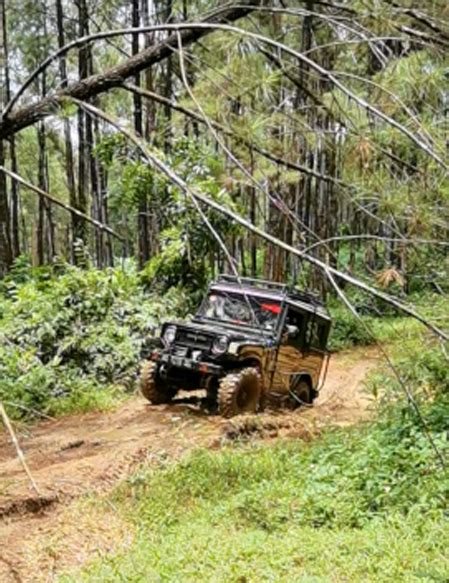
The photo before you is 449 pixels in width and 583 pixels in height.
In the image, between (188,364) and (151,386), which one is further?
(151,386)

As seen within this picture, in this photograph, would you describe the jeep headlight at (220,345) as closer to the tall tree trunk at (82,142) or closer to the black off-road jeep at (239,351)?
the black off-road jeep at (239,351)

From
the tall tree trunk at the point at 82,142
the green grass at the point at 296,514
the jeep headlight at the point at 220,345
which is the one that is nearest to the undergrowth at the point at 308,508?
the green grass at the point at 296,514

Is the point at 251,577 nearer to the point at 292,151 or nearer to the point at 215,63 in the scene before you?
the point at 292,151

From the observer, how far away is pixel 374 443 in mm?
5480

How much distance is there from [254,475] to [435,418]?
61.3 inches

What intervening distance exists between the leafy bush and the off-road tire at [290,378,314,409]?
243 cm

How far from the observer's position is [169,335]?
8.45m

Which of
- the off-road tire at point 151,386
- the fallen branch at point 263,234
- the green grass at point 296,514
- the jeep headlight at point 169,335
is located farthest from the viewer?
the off-road tire at point 151,386

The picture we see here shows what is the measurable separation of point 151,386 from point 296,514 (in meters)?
4.22

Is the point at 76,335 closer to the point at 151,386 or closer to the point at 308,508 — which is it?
the point at 151,386

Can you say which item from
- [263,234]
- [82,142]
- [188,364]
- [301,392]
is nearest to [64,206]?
[263,234]

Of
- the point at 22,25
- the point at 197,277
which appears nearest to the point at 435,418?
the point at 197,277

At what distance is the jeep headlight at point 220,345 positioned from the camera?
8.02 meters

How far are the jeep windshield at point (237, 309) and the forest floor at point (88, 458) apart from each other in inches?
47.1
